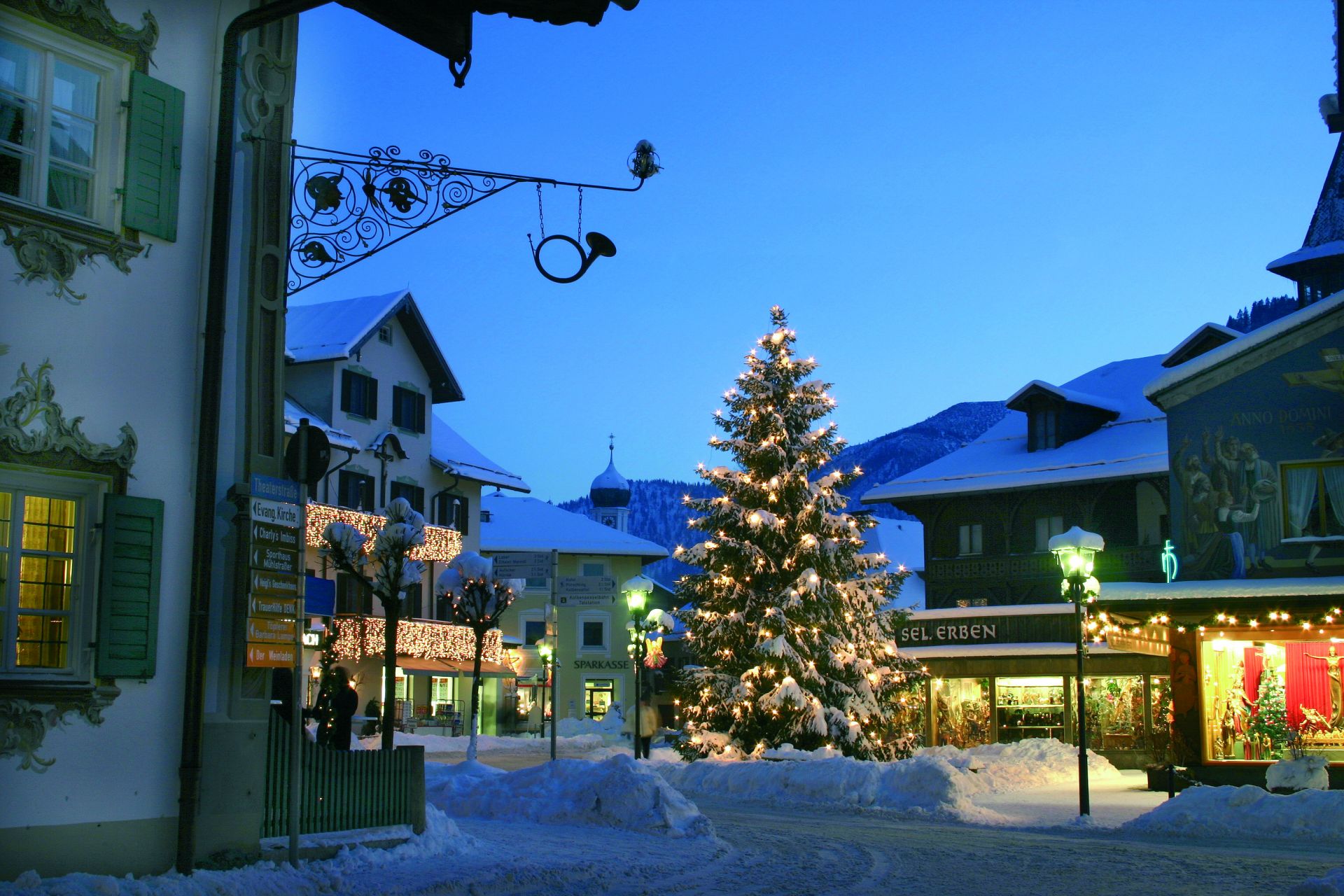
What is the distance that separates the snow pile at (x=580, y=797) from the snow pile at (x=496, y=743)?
1864cm

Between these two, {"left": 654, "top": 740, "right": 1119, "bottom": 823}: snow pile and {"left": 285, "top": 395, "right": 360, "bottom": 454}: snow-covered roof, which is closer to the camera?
{"left": 654, "top": 740, "right": 1119, "bottom": 823}: snow pile

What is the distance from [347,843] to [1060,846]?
886 centimetres

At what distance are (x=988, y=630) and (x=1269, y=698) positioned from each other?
10708mm

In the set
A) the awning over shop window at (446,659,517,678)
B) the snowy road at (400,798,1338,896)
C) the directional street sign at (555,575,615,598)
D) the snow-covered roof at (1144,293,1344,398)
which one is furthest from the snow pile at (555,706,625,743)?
the snowy road at (400,798,1338,896)

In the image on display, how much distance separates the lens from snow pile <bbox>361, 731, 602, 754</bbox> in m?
39.6

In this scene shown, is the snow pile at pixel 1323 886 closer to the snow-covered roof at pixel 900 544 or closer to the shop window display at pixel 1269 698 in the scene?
the shop window display at pixel 1269 698

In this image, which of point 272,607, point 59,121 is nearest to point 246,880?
point 272,607

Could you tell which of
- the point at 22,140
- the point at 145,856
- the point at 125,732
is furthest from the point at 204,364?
the point at 145,856

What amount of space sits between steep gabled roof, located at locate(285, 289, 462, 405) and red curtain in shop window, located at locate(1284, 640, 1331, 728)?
28056 mm

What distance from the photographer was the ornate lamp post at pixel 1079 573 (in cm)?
2052

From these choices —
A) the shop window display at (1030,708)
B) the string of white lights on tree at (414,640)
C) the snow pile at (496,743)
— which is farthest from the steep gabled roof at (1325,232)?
the string of white lights on tree at (414,640)

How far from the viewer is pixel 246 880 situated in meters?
10.8

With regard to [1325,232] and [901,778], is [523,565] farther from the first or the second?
[1325,232]

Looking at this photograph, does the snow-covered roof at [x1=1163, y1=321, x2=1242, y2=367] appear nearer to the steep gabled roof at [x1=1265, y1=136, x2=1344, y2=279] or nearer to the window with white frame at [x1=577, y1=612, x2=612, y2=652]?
the steep gabled roof at [x1=1265, y1=136, x2=1344, y2=279]
